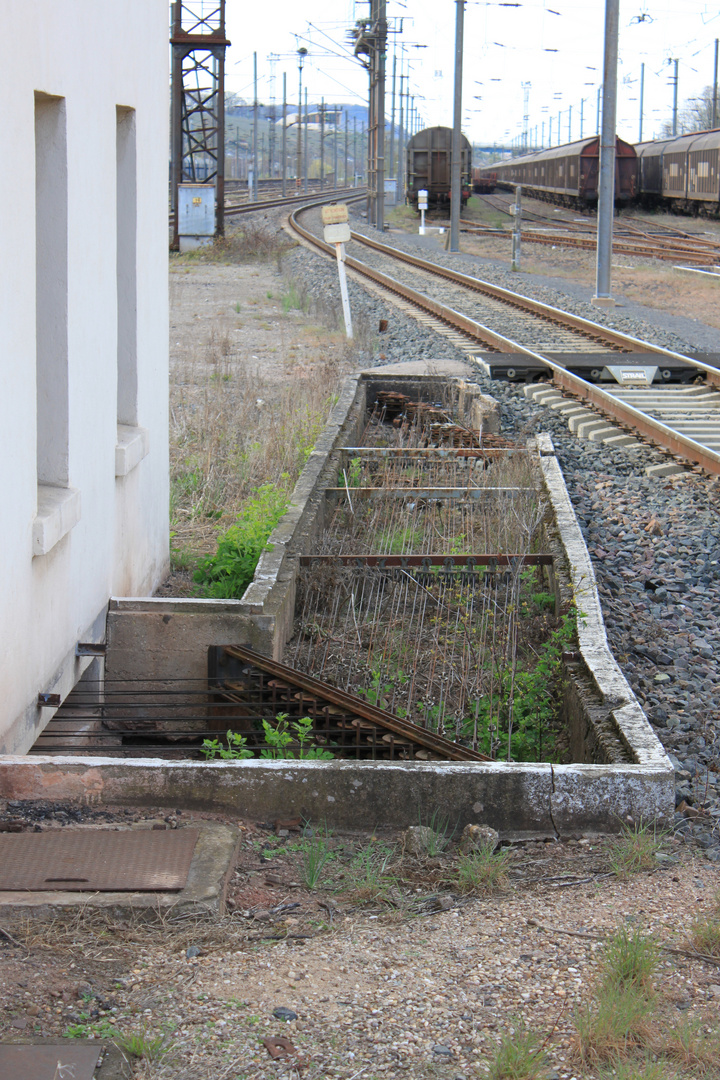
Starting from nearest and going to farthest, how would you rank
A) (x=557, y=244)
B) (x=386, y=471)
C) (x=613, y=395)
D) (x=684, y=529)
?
1. (x=684, y=529)
2. (x=386, y=471)
3. (x=613, y=395)
4. (x=557, y=244)

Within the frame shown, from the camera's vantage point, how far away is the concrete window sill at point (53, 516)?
428 cm

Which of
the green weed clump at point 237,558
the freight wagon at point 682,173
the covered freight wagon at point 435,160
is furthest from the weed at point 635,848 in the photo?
the covered freight wagon at point 435,160

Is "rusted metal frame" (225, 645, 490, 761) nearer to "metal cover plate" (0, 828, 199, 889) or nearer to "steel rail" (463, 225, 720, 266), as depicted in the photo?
"metal cover plate" (0, 828, 199, 889)

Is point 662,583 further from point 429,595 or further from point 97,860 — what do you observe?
point 97,860

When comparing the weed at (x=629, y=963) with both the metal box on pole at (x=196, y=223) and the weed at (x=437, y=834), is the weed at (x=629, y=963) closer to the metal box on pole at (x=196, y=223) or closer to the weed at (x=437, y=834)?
the weed at (x=437, y=834)

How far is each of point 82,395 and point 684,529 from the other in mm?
4808

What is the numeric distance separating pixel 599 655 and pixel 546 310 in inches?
586

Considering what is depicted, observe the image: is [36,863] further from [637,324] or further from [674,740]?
[637,324]

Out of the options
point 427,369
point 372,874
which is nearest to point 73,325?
point 372,874

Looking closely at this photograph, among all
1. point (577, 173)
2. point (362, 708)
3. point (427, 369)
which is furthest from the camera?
point (577, 173)

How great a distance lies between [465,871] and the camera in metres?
3.48

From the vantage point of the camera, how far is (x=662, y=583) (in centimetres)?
695

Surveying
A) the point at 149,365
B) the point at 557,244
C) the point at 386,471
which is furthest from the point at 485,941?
the point at 557,244

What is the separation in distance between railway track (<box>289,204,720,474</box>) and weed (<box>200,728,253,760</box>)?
5975mm
